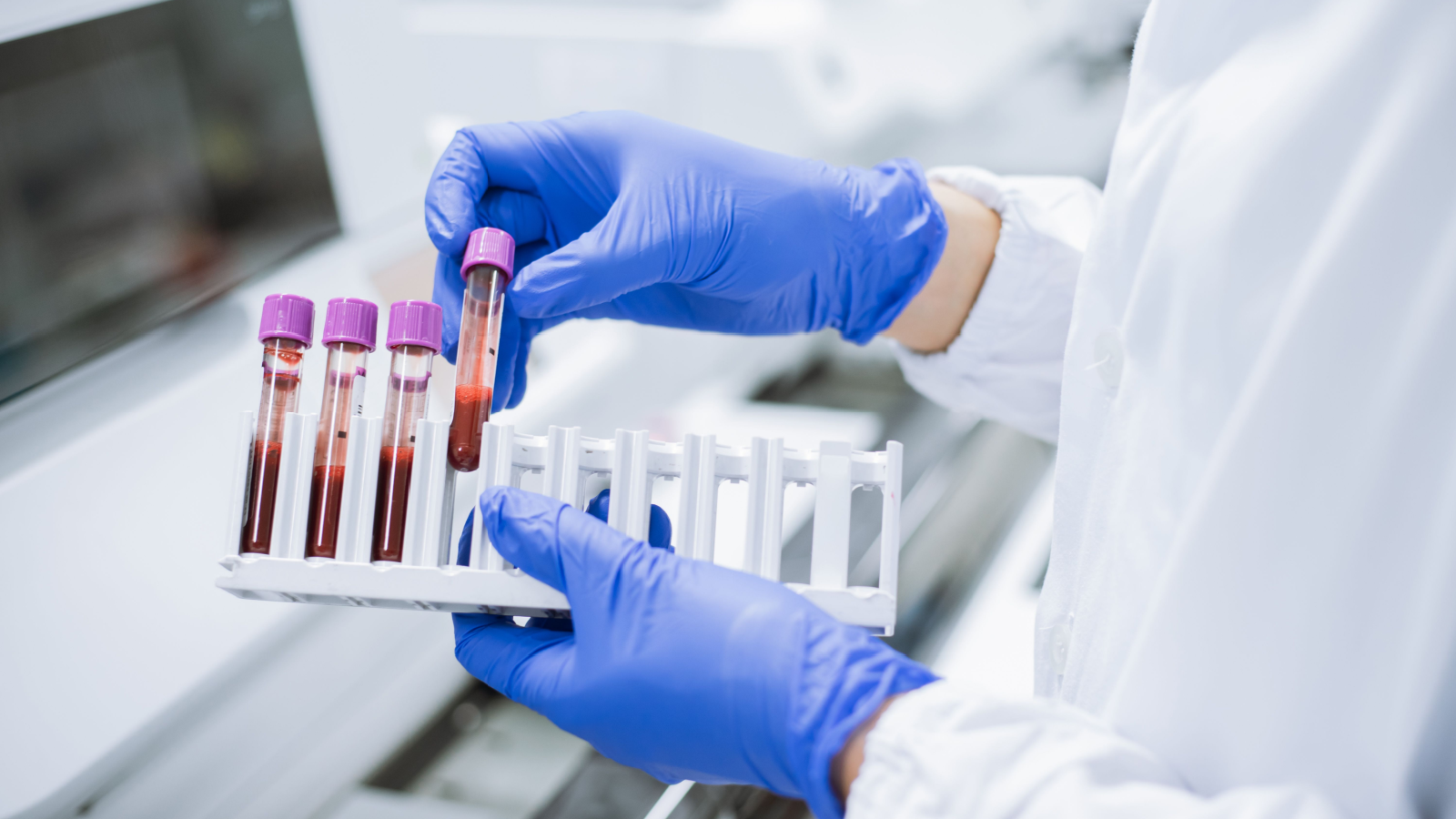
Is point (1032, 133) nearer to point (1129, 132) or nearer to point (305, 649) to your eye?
point (1129, 132)

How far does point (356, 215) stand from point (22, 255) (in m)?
0.43

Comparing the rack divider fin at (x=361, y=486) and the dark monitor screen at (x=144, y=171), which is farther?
the dark monitor screen at (x=144, y=171)

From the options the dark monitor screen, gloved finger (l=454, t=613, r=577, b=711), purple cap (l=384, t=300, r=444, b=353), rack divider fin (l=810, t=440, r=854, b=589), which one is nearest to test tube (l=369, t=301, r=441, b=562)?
purple cap (l=384, t=300, r=444, b=353)

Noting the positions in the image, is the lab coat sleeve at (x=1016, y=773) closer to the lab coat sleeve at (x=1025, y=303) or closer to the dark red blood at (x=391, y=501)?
the dark red blood at (x=391, y=501)

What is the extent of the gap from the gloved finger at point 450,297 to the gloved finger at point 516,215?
0.20 feet

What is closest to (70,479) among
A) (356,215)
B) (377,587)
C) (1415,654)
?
(377,587)

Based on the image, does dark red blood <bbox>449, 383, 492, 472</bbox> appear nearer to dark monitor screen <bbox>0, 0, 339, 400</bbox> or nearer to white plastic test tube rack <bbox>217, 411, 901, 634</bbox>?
white plastic test tube rack <bbox>217, 411, 901, 634</bbox>

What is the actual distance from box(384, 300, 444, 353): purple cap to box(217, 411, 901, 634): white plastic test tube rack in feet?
0.23

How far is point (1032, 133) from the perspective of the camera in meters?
2.51

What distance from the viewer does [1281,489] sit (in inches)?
21.9

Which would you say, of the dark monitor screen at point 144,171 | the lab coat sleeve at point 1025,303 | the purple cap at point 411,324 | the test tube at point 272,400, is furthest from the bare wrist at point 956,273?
the dark monitor screen at point 144,171

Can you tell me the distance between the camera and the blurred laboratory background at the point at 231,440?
890 mm

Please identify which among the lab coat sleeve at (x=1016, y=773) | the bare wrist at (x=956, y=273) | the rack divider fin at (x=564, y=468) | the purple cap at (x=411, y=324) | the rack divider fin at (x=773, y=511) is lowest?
the lab coat sleeve at (x=1016, y=773)

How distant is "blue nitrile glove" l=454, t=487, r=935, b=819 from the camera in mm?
652
